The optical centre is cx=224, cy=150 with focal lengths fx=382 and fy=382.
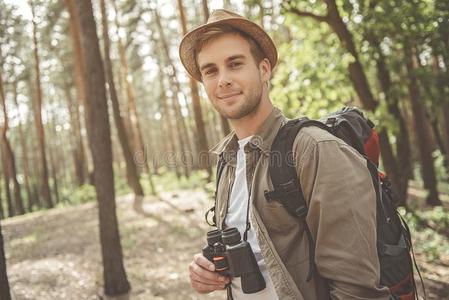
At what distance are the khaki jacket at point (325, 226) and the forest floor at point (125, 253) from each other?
16.9 feet

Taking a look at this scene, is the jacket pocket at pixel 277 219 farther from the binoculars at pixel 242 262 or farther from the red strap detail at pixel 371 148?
the red strap detail at pixel 371 148

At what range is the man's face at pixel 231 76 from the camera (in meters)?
2.15

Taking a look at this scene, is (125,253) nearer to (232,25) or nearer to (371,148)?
(232,25)

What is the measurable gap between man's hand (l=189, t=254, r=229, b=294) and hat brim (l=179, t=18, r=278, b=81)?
130 cm

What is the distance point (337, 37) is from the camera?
894 cm

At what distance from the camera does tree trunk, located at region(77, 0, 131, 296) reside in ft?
21.6

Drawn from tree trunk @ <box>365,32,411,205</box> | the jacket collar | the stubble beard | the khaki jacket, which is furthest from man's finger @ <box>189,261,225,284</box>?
tree trunk @ <box>365,32,411,205</box>

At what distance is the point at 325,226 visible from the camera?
5.43 ft

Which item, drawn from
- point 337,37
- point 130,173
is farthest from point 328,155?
point 130,173

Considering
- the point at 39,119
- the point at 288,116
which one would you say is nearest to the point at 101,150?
the point at 288,116

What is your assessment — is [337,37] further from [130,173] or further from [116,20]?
[116,20]

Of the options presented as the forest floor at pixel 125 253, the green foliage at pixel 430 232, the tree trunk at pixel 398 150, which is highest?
the tree trunk at pixel 398 150

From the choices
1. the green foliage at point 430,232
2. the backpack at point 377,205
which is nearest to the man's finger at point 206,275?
the backpack at point 377,205

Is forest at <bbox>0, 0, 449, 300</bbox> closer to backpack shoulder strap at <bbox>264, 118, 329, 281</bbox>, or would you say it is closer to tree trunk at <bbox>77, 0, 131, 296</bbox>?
tree trunk at <bbox>77, 0, 131, 296</bbox>
